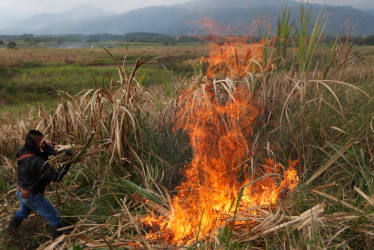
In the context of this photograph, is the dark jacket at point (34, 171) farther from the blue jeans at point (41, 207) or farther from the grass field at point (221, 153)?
the grass field at point (221, 153)

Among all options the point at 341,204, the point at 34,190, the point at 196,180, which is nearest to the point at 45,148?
the point at 34,190

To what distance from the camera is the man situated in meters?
2.94

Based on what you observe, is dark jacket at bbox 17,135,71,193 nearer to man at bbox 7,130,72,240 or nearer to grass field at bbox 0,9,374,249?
man at bbox 7,130,72,240

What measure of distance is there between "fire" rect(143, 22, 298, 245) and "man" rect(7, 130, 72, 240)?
124cm

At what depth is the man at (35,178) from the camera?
116 inches

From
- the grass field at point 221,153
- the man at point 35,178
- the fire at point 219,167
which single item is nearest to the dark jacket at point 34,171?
the man at point 35,178

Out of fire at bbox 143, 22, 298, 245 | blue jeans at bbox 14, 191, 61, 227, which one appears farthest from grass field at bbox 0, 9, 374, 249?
blue jeans at bbox 14, 191, 61, 227

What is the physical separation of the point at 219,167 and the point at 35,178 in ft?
6.72

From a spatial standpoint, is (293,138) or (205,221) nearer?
(205,221)

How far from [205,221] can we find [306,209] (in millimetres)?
865

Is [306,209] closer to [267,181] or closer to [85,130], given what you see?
[267,181]

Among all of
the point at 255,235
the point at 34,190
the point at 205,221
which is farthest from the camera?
the point at 34,190

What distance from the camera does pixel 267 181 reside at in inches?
107

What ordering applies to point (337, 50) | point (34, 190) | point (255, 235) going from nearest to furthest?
1. point (255, 235)
2. point (34, 190)
3. point (337, 50)
